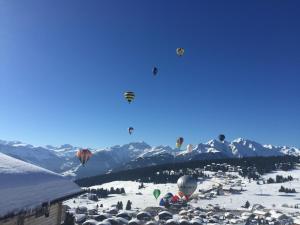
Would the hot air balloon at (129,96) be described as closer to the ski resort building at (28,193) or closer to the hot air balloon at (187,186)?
the hot air balloon at (187,186)

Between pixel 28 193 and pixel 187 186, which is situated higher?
pixel 187 186

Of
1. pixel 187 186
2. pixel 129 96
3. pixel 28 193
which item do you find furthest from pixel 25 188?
pixel 187 186

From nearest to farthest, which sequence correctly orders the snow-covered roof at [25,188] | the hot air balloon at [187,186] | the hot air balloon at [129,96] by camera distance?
the snow-covered roof at [25,188] → the hot air balloon at [129,96] → the hot air balloon at [187,186]

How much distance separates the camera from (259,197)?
7239 inches

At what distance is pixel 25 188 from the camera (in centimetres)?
1419

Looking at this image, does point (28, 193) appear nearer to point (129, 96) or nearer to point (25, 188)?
point (25, 188)

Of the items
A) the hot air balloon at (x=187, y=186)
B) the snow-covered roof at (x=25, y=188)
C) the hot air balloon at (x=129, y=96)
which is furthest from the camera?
the hot air balloon at (x=187, y=186)

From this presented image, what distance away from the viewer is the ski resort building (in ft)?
41.2

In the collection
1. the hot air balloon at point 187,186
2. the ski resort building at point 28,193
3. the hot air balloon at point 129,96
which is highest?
the hot air balloon at point 129,96

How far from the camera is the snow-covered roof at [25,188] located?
12.5m


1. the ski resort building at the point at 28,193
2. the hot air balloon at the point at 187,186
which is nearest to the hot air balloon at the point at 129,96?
the hot air balloon at the point at 187,186

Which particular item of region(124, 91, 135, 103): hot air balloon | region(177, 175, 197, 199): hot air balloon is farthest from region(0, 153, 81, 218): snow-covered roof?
region(177, 175, 197, 199): hot air balloon

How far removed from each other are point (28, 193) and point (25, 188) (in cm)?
24

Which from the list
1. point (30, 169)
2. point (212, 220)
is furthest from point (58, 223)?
point (212, 220)
